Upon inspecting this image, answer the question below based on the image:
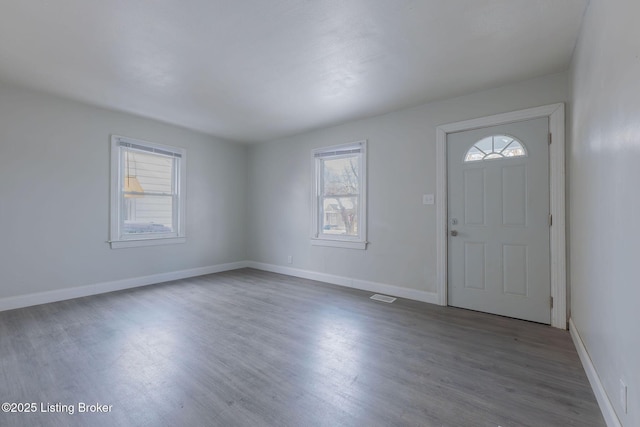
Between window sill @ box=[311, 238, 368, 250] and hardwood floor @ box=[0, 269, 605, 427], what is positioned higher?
window sill @ box=[311, 238, 368, 250]

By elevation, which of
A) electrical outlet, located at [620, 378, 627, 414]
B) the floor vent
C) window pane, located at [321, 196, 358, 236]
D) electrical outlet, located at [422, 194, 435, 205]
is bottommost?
the floor vent

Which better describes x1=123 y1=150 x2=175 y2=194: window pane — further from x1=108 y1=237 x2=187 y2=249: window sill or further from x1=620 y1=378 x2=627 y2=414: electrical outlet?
x1=620 y1=378 x2=627 y2=414: electrical outlet

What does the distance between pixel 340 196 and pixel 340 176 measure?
0.34 m

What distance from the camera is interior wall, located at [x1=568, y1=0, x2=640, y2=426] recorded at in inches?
47.3

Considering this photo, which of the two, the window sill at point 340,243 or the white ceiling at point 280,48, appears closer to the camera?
the white ceiling at point 280,48

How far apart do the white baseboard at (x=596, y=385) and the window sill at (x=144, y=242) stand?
5.22m

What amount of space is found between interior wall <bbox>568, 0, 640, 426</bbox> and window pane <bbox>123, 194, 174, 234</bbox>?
5237 mm

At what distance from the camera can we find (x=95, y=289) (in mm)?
A: 3918

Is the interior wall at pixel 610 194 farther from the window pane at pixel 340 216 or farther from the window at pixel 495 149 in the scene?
the window pane at pixel 340 216

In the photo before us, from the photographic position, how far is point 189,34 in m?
2.31

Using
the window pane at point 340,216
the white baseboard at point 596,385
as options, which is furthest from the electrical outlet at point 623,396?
the window pane at point 340,216

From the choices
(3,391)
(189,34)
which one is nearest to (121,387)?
(3,391)

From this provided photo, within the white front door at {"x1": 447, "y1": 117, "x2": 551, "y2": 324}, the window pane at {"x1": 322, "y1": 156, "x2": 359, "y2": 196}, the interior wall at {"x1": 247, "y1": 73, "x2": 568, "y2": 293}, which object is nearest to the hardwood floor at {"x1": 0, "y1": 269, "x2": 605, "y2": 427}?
the white front door at {"x1": 447, "y1": 117, "x2": 551, "y2": 324}

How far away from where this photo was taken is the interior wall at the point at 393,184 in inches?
130
